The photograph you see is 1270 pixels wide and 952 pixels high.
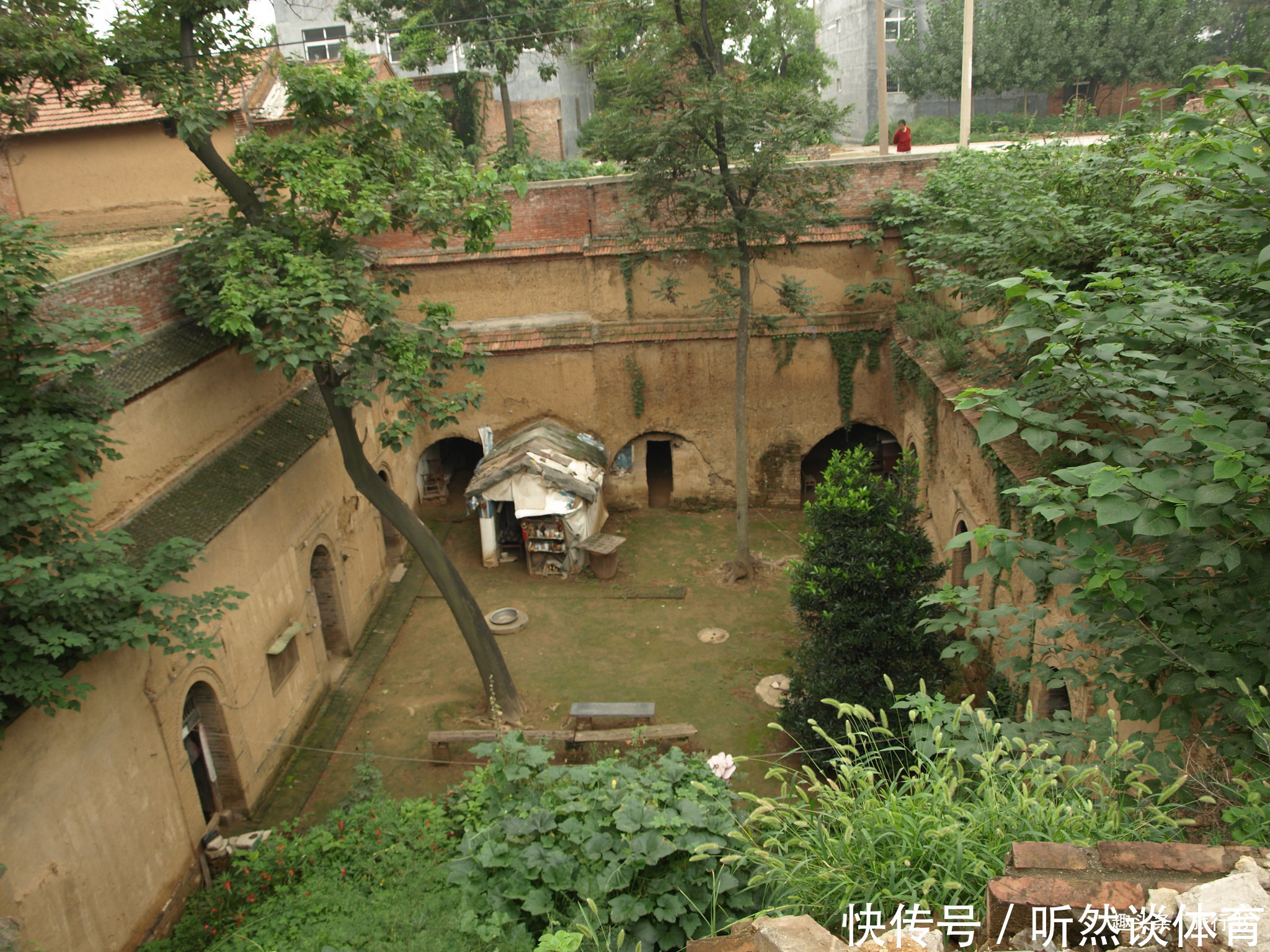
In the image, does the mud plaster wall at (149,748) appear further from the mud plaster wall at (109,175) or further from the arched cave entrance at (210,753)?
the mud plaster wall at (109,175)

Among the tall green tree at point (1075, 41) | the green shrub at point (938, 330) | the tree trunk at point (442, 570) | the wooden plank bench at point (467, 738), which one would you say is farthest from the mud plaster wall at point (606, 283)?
the tall green tree at point (1075, 41)

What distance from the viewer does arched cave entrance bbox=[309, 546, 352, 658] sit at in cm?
1266

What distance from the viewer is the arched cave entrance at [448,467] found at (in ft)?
58.5

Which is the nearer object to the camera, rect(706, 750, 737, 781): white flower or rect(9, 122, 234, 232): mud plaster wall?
rect(706, 750, 737, 781): white flower

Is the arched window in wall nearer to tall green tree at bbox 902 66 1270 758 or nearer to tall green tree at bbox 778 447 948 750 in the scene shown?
tall green tree at bbox 778 447 948 750

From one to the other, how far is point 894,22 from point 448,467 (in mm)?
27046

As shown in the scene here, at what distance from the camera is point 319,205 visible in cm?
943

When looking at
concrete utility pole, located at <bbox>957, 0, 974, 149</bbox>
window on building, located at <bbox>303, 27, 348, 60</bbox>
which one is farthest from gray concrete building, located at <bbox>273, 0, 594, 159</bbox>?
concrete utility pole, located at <bbox>957, 0, 974, 149</bbox>

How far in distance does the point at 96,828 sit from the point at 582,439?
10.7m

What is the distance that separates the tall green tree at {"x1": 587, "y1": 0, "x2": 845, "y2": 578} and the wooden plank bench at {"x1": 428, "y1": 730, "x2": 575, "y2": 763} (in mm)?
6470

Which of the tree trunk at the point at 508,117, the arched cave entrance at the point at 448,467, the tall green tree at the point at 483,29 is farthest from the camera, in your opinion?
the tree trunk at the point at 508,117

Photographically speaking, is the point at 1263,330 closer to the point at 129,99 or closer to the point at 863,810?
the point at 863,810

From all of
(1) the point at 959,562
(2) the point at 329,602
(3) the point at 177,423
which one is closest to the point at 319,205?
(3) the point at 177,423

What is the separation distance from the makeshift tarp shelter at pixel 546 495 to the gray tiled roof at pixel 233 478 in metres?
3.31
